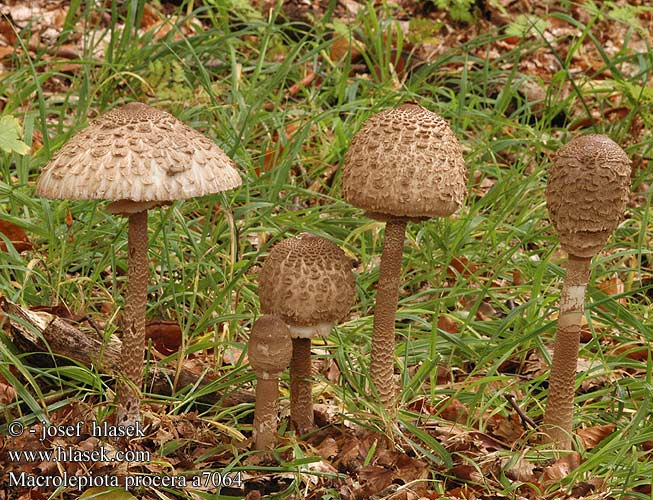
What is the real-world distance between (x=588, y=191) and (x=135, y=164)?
178cm

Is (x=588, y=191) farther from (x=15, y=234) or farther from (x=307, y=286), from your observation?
(x=15, y=234)

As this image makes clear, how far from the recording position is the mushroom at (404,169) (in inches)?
127

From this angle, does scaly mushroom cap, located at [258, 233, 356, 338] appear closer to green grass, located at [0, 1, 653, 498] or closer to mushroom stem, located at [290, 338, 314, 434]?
mushroom stem, located at [290, 338, 314, 434]

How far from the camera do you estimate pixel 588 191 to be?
3.35m

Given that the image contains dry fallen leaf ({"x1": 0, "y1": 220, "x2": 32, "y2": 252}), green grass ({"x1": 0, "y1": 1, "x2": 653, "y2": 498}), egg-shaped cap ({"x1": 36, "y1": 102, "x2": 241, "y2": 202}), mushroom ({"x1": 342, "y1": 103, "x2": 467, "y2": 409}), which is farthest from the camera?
dry fallen leaf ({"x1": 0, "y1": 220, "x2": 32, "y2": 252})

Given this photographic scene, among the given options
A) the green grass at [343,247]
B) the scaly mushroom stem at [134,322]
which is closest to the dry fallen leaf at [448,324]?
the green grass at [343,247]

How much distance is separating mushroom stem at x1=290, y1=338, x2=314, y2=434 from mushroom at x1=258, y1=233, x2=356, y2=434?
126 millimetres

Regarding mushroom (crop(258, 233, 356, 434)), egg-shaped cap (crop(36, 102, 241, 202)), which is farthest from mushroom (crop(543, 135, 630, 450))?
egg-shaped cap (crop(36, 102, 241, 202))

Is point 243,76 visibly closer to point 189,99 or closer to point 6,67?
point 189,99

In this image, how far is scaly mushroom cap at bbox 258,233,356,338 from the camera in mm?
3361

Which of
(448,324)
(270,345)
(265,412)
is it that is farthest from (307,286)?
(448,324)

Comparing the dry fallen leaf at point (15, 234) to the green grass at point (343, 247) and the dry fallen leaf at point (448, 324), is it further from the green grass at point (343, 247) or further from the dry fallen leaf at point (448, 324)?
the dry fallen leaf at point (448, 324)

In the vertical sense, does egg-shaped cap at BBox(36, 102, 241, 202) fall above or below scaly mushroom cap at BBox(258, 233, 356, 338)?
above

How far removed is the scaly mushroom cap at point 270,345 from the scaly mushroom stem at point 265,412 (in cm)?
13
